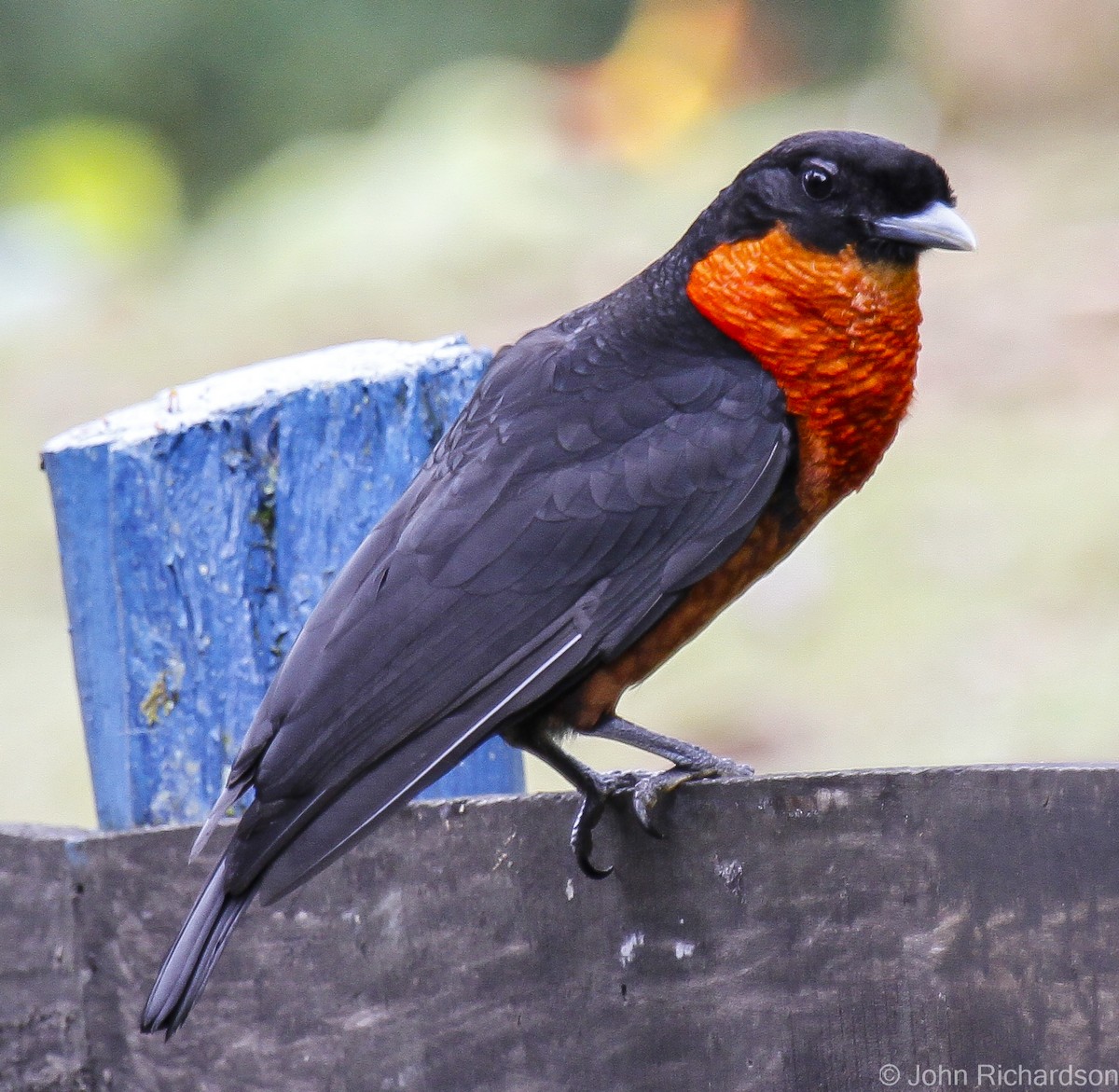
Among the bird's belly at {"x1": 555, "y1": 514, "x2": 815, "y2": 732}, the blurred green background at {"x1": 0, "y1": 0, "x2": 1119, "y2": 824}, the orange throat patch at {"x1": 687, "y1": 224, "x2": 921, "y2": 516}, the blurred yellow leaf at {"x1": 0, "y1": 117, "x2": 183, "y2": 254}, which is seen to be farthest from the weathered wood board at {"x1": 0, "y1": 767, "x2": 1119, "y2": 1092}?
the blurred yellow leaf at {"x1": 0, "y1": 117, "x2": 183, "y2": 254}

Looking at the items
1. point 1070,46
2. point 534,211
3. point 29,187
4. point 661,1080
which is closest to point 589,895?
point 661,1080

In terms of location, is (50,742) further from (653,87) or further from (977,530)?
→ (653,87)

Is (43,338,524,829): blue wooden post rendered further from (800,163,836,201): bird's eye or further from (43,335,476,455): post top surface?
(800,163,836,201): bird's eye

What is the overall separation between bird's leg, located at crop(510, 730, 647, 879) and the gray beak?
0.85 meters

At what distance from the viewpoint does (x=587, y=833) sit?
216 centimetres

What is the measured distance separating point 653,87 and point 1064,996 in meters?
10.0

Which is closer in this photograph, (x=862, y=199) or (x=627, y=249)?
(x=862, y=199)

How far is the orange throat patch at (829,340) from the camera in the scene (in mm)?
2598

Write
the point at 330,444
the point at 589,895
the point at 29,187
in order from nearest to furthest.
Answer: the point at 589,895 → the point at 330,444 → the point at 29,187

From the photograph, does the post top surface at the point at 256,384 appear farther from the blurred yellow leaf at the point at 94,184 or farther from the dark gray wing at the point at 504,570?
the blurred yellow leaf at the point at 94,184

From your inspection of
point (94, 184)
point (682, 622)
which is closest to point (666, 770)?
point (682, 622)

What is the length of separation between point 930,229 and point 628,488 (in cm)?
56

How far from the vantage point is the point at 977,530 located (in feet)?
19.1

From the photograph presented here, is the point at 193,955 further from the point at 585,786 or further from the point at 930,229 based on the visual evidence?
the point at 930,229
